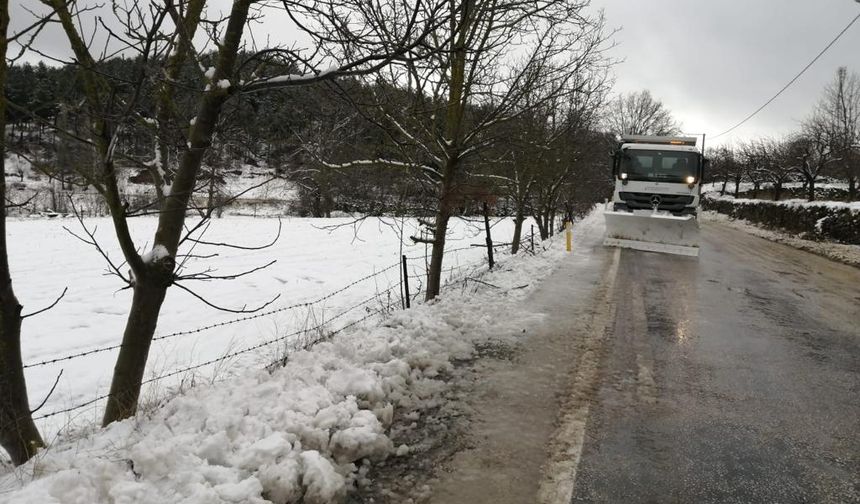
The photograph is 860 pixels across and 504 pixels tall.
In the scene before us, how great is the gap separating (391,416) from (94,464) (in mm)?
1892

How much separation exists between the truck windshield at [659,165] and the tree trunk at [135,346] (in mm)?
13960

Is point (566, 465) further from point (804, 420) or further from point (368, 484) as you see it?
point (804, 420)

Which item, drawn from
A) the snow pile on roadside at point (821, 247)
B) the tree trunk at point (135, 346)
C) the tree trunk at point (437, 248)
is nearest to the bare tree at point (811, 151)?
the snow pile on roadside at point (821, 247)

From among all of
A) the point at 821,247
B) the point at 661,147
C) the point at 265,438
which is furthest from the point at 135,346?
the point at 821,247

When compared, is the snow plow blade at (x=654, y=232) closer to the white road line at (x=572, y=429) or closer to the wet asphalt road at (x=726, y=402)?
the wet asphalt road at (x=726, y=402)

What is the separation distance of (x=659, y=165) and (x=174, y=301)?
13192mm

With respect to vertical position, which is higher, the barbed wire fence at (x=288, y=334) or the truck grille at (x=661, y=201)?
the truck grille at (x=661, y=201)

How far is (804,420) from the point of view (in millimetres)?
4016

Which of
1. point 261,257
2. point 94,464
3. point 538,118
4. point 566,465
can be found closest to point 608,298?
point 538,118

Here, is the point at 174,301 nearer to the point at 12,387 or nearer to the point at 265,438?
the point at 12,387

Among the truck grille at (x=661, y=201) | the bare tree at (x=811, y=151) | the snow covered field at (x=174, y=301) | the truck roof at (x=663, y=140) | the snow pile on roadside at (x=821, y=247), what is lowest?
the snow covered field at (x=174, y=301)

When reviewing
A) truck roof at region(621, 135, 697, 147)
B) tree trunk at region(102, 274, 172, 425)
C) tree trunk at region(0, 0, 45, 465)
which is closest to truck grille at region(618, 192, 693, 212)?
truck roof at region(621, 135, 697, 147)

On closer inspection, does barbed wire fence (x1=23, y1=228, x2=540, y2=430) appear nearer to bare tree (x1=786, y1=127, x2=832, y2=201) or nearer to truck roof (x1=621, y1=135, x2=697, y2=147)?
truck roof (x1=621, y1=135, x2=697, y2=147)

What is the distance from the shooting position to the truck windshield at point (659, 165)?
1459 cm
